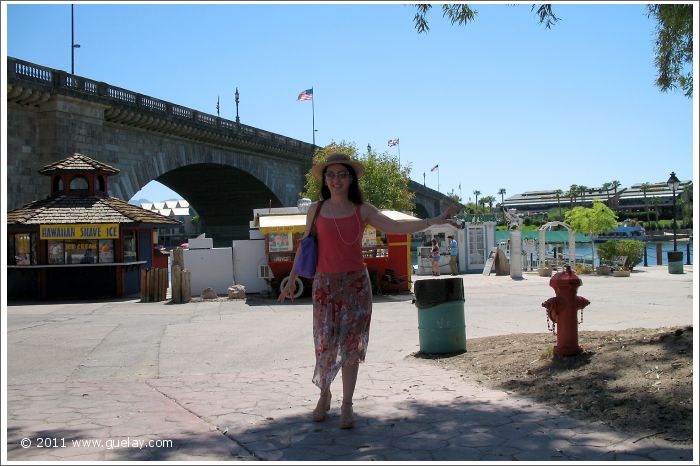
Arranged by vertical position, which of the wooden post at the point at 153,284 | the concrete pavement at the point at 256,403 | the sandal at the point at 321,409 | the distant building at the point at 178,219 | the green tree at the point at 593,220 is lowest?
the concrete pavement at the point at 256,403

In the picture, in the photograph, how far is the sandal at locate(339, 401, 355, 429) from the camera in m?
4.50

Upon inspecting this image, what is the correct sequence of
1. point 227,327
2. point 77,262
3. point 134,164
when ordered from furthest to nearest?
point 134,164 → point 77,262 → point 227,327

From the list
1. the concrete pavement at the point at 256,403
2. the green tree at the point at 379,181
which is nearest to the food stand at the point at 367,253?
the concrete pavement at the point at 256,403

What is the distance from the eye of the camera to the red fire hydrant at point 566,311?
19.6ft

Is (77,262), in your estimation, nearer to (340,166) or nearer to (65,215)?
(65,215)

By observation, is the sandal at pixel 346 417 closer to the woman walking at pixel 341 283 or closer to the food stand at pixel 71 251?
the woman walking at pixel 341 283

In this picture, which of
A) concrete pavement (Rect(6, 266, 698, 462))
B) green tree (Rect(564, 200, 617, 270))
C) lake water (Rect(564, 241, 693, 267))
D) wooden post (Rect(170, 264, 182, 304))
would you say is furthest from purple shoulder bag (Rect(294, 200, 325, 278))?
green tree (Rect(564, 200, 617, 270))

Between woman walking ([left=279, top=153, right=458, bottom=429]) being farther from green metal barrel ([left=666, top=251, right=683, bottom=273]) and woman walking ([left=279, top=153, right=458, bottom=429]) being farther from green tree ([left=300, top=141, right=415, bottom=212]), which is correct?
green tree ([left=300, top=141, right=415, bottom=212])

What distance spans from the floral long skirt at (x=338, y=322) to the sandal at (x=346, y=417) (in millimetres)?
216

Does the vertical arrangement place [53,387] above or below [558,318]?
below

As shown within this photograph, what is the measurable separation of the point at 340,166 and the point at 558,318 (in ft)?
8.36

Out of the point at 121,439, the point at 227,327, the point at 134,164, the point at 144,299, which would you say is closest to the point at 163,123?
the point at 134,164

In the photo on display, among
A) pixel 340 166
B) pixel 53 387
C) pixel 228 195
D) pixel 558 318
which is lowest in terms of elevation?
pixel 53 387

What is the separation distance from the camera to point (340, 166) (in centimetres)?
486
